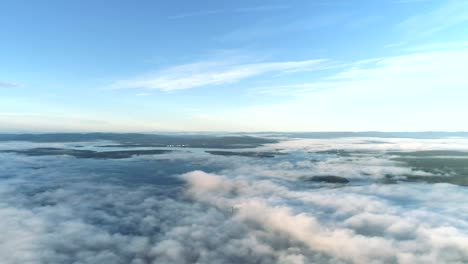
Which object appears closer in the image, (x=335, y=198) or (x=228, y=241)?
(x=228, y=241)

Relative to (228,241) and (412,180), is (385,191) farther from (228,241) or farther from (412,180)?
(228,241)

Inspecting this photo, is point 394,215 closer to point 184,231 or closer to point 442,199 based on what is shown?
point 442,199

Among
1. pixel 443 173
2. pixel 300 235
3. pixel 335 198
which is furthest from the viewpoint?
pixel 443 173

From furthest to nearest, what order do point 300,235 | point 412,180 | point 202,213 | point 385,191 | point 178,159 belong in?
point 178,159, point 412,180, point 385,191, point 202,213, point 300,235

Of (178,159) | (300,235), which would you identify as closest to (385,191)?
(300,235)

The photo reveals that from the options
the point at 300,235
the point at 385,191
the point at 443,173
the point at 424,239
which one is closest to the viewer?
the point at 424,239

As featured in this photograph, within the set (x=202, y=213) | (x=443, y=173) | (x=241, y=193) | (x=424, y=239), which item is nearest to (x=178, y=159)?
(x=241, y=193)
